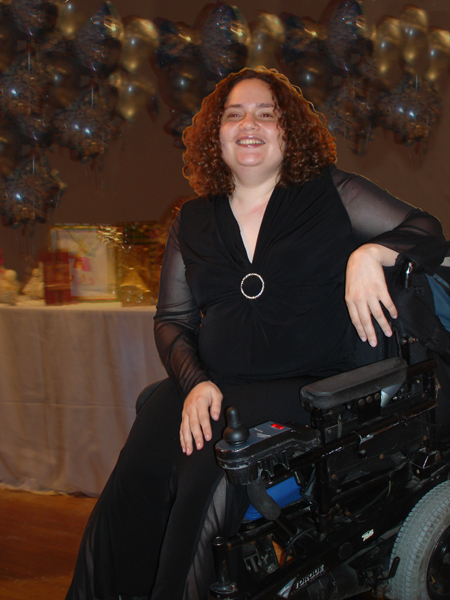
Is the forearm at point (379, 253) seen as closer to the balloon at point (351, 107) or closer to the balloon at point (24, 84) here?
the balloon at point (351, 107)

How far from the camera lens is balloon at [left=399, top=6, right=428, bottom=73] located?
2.43 m

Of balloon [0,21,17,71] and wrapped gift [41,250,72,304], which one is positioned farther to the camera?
balloon [0,21,17,71]

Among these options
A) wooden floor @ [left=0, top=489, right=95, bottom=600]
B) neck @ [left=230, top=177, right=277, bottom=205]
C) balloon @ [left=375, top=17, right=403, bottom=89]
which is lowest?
wooden floor @ [left=0, top=489, right=95, bottom=600]

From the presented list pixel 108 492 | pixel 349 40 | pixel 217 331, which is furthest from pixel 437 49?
pixel 108 492

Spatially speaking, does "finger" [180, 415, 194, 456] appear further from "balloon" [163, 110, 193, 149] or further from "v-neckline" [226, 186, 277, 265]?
"balloon" [163, 110, 193, 149]

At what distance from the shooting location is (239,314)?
1088 millimetres

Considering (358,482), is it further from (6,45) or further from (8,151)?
(6,45)

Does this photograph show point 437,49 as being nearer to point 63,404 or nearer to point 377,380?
point 377,380

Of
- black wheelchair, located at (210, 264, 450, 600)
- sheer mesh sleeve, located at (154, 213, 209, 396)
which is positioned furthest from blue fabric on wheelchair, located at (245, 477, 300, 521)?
sheer mesh sleeve, located at (154, 213, 209, 396)

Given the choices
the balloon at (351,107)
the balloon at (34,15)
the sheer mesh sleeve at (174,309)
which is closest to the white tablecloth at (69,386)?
the sheer mesh sleeve at (174,309)

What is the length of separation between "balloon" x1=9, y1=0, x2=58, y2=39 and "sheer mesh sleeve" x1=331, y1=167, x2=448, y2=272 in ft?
6.43

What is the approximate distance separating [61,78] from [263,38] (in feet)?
3.39

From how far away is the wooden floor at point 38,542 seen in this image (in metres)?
1.43

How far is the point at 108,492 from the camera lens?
1059 millimetres
